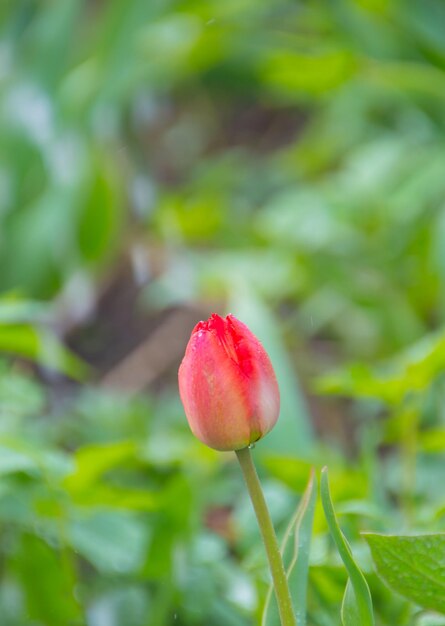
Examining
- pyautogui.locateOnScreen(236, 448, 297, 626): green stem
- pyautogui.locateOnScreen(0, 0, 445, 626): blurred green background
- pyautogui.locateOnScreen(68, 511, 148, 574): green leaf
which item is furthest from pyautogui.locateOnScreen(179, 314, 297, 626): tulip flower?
pyautogui.locateOnScreen(68, 511, 148, 574): green leaf

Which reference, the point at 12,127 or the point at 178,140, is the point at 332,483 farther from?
the point at 178,140

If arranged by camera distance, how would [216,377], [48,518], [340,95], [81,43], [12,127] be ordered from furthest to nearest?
[81,43] → [340,95] → [12,127] → [48,518] → [216,377]

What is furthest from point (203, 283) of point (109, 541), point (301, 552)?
point (301, 552)

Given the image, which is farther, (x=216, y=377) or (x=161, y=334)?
(x=161, y=334)

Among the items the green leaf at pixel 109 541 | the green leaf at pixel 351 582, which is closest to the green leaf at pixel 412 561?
the green leaf at pixel 351 582

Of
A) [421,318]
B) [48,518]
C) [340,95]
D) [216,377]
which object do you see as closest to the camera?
[216,377]

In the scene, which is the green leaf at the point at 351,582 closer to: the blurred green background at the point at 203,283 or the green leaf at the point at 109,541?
the blurred green background at the point at 203,283

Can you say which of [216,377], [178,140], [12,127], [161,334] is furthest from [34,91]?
[216,377]

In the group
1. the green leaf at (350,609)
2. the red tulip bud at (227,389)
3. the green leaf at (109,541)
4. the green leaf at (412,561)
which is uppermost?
the green leaf at (109,541)
